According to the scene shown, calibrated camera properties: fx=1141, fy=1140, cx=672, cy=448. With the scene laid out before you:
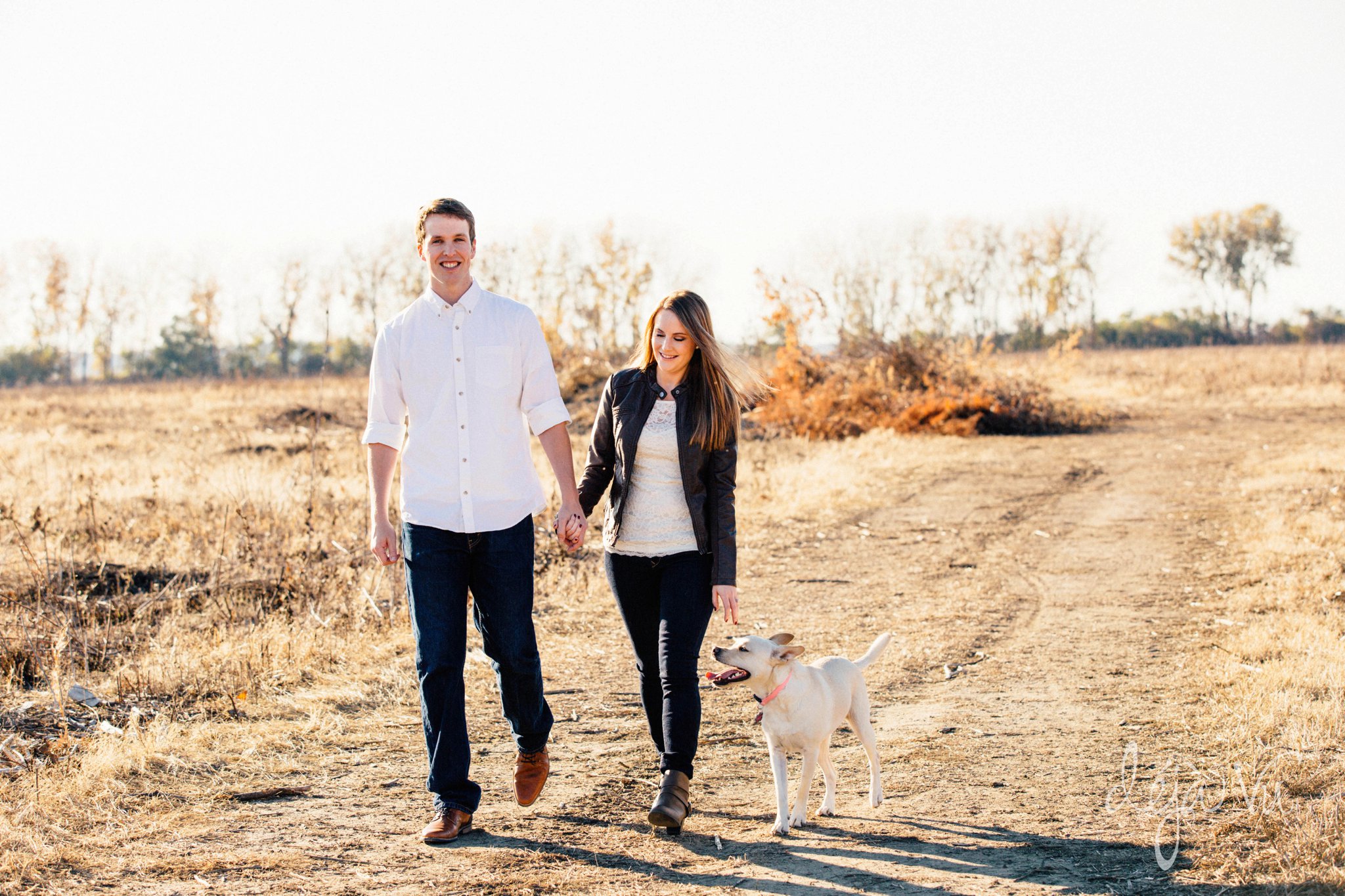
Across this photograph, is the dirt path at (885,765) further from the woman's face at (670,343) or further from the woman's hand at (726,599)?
the woman's face at (670,343)

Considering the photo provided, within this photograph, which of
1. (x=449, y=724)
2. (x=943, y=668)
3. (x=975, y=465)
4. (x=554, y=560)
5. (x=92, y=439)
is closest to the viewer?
(x=449, y=724)

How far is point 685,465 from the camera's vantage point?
171 inches

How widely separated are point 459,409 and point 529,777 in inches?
57.5

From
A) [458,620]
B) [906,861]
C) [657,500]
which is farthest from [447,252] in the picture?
[906,861]

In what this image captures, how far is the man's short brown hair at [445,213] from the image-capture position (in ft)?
13.6

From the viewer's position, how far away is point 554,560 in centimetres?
1026

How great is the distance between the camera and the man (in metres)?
4.13

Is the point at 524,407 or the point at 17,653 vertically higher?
the point at 524,407

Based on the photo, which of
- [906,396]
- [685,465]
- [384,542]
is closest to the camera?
[384,542]

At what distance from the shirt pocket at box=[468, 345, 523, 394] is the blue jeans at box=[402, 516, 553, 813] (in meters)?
0.51

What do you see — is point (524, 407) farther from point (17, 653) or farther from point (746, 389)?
point (17, 653)

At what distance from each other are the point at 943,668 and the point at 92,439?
20.6 metres

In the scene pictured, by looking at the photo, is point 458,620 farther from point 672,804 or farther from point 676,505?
point 672,804

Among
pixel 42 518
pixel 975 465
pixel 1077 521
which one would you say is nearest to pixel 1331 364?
pixel 975 465
